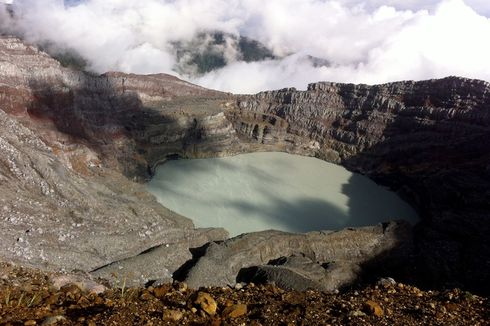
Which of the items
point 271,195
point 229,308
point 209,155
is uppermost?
point 229,308

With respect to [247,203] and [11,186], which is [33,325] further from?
[247,203]

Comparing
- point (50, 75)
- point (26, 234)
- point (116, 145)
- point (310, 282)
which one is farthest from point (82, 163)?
point (310, 282)

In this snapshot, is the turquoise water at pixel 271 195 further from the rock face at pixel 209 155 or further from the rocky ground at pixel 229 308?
the rocky ground at pixel 229 308

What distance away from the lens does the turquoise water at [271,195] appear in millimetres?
44062

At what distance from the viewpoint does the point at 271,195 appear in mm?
50969

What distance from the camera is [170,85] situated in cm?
7181

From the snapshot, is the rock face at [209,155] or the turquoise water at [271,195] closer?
the rock face at [209,155]


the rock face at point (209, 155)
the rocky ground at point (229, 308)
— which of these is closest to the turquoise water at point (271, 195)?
the rock face at point (209, 155)

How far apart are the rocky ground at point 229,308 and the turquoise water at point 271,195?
88.7 ft

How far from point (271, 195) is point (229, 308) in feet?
132

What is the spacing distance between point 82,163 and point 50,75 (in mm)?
11364

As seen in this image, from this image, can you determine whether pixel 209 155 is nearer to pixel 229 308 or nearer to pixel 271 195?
pixel 271 195

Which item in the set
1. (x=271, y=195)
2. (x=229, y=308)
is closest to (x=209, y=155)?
(x=271, y=195)

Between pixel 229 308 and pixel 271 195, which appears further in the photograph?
pixel 271 195
